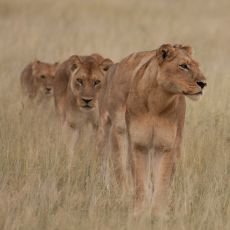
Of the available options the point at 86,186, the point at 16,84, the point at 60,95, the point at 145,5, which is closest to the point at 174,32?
the point at 145,5

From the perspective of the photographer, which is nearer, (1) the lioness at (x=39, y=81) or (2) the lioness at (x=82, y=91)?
(2) the lioness at (x=82, y=91)

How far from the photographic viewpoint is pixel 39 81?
36.9ft

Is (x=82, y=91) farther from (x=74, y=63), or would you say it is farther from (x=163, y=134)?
(x=163, y=134)

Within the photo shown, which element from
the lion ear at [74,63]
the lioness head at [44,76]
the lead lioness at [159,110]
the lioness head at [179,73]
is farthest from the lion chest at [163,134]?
the lioness head at [44,76]

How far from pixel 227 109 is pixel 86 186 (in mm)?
2817

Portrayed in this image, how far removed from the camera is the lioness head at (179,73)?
5848 mm

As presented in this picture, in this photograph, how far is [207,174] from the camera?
22.2 feet

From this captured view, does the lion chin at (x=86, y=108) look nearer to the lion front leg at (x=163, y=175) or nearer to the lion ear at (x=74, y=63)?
the lion ear at (x=74, y=63)

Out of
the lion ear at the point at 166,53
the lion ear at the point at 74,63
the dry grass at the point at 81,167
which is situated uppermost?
the lion ear at the point at 166,53

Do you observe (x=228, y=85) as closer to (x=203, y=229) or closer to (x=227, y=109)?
(x=227, y=109)

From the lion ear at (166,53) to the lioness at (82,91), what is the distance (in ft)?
7.49

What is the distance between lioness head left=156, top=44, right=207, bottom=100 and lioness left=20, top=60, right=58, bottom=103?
4.99 metres

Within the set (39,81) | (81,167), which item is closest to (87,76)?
(81,167)

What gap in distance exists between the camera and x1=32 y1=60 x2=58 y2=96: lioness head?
1112 cm
